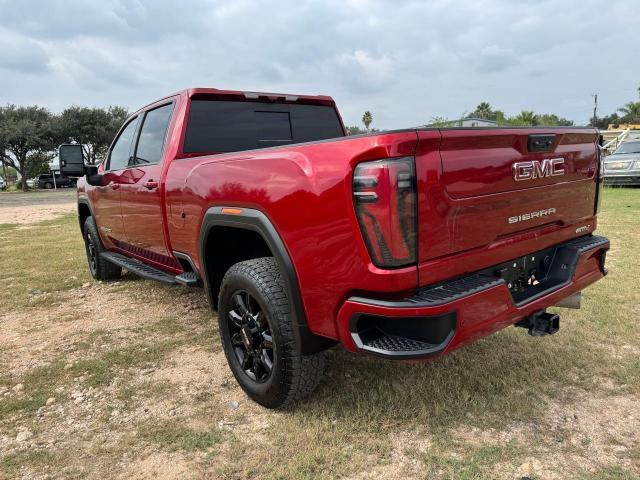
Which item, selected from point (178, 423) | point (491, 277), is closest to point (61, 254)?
point (178, 423)

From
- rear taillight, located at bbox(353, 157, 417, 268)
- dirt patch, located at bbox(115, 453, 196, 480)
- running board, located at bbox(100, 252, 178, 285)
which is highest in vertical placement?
rear taillight, located at bbox(353, 157, 417, 268)

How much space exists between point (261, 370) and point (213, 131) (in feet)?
6.48

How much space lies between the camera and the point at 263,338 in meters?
2.77

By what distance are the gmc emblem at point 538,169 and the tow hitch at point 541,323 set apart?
2.40ft

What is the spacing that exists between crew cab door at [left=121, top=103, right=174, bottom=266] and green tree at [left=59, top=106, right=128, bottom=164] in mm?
39179

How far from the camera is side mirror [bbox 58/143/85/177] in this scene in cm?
525

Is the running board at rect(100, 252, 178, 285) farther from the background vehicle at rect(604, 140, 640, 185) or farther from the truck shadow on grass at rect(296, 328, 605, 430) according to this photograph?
the background vehicle at rect(604, 140, 640, 185)

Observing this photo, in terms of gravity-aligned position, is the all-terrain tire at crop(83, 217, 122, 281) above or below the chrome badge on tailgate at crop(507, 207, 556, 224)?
below

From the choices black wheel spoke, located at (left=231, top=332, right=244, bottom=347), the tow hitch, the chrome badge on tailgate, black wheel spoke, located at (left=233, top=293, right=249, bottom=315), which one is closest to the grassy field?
black wheel spoke, located at (left=231, top=332, right=244, bottom=347)

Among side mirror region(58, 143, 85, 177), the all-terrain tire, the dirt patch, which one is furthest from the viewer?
the all-terrain tire

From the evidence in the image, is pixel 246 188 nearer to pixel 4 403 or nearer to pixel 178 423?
pixel 178 423

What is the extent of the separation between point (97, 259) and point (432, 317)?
15.7 feet

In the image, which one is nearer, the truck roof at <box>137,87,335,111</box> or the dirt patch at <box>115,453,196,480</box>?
the dirt patch at <box>115,453,196,480</box>

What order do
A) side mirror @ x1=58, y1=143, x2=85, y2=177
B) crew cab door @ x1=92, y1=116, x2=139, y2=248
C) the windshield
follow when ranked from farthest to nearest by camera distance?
the windshield → side mirror @ x1=58, y1=143, x2=85, y2=177 → crew cab door @ x1=92, y1=116, x2=139, y2=248
